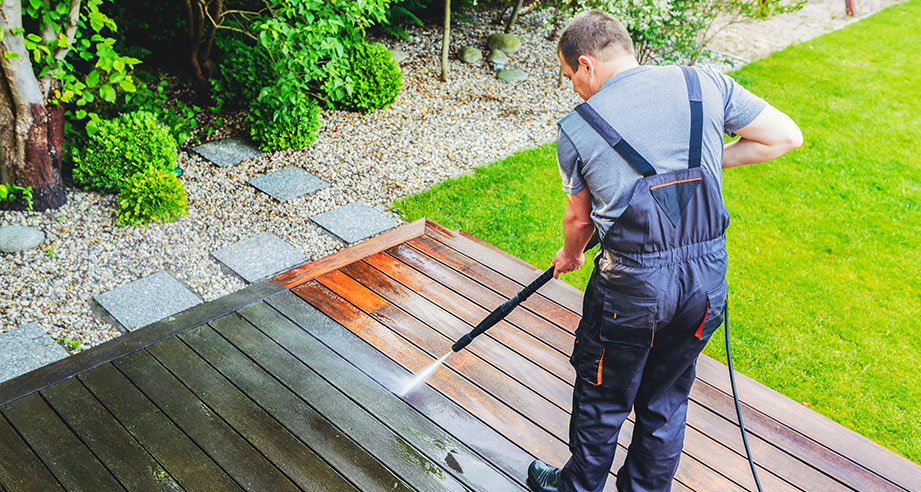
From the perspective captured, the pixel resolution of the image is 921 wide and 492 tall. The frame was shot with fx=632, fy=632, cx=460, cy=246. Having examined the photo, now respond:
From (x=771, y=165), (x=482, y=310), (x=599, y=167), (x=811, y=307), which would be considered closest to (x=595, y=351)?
(x=599, y=167)

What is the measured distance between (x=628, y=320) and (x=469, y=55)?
17.1 feet

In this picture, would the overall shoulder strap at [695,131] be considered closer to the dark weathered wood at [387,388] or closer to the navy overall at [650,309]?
the navy overall at [650,309]

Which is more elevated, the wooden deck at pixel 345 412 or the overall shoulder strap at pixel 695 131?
the overall shoulder strap at pixel 695 131

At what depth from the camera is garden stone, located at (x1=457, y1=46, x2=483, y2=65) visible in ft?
21.0

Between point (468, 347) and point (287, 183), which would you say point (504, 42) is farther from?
point (468, 347)

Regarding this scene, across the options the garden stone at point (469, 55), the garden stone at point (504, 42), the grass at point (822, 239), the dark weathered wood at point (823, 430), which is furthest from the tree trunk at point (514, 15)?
the dark weathered wood at point (823, 430)

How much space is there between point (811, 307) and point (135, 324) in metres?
3.54

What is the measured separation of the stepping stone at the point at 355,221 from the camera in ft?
12.8

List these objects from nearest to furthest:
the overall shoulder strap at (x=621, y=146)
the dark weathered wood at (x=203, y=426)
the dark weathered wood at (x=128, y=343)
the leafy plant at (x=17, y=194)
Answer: the overall shoulder strap at (x=621, y=146) → the dark weathered wood at (x=203, y=426) → the dark weathered wood at (x=128, y=343) → the leafy plant at (x=17, y=194)

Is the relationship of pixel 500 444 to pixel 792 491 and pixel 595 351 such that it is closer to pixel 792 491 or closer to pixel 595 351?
pixel 595 351

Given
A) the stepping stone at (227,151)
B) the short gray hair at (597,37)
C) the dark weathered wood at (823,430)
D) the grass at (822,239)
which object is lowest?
the grass at (822,239)

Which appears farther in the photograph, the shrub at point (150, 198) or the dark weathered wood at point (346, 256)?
the shrub at point (150, 198)

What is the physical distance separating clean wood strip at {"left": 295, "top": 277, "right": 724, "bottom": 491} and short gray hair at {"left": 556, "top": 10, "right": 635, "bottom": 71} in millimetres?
1350

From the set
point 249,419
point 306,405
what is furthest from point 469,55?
point 249,419
